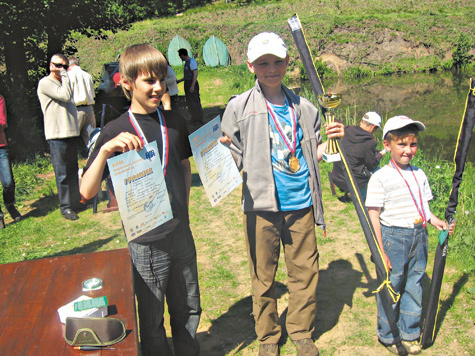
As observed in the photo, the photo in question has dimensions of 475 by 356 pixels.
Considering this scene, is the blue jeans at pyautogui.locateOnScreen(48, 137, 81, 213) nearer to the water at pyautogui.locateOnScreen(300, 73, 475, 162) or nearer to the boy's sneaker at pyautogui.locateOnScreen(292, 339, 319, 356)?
the boy's sneaker at pyautogui.locateOnScreen(292, 339, 319, 356)

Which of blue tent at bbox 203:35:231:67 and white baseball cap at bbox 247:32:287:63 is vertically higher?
blue tent at bbox 203:35:231:67

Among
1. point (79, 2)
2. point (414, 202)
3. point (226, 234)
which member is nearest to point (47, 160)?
point (79, 2)

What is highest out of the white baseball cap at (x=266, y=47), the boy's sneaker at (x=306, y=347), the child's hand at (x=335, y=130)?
the white baseball cap at (x=266, y=47)

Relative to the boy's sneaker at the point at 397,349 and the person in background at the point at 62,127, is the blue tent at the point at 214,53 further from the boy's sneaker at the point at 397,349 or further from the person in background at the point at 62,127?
the boy's sneaker at the point at 397,349

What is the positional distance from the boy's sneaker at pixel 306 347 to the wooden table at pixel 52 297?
56.4 inches

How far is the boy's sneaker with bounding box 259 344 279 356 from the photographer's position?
10.8ft

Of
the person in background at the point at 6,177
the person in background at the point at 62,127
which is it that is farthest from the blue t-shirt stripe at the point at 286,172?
the person in background at the point at 6,177

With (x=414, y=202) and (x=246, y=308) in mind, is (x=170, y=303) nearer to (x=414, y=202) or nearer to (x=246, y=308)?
(x=246, y=308)

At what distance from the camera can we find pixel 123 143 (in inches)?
92.5

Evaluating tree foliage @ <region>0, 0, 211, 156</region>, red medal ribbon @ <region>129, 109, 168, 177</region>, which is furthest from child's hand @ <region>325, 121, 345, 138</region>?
tree foliage @ <region>0, 0, 211, 156</region>

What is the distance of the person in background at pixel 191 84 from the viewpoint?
10852mm

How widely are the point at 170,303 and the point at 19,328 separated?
1043mm

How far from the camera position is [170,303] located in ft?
9.71

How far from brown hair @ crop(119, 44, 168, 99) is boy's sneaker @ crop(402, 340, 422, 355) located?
2.52m
